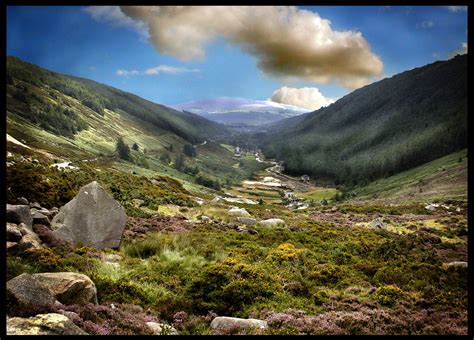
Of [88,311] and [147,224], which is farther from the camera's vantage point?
[147,224]

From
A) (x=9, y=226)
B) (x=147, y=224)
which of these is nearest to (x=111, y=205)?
(x=9, y=226)

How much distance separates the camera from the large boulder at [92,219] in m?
17.0

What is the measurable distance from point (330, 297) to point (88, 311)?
8.82m

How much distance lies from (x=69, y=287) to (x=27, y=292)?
1.59m

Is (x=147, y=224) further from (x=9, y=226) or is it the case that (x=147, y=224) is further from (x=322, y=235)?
(x=322, y=235)

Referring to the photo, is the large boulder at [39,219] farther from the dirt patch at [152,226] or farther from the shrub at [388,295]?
the shrub at [388,295]

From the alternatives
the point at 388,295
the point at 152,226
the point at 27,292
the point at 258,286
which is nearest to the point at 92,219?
the point at 152,226

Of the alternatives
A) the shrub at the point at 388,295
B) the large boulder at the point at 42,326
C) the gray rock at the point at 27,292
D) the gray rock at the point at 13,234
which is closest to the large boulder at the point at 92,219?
the gray rock at the point at 13,234

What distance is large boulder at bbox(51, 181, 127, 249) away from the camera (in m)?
17.0

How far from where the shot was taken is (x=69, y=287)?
9.23m

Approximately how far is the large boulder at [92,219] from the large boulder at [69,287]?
7.30m

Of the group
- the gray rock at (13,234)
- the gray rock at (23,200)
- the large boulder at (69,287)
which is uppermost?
the gray rock at (23,200)

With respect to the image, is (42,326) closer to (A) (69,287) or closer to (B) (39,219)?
(A) (69,287)
